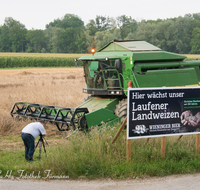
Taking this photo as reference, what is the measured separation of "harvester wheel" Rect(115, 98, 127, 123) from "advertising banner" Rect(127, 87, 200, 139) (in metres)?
3.28

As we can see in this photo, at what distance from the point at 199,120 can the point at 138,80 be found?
4.04 metres

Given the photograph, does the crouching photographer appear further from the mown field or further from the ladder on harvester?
the ladder on harvester

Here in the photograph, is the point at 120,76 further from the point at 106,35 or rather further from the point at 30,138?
the point at 106,35

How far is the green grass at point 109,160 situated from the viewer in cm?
613

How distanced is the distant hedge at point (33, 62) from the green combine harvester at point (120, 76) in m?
38.4

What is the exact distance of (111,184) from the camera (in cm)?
570

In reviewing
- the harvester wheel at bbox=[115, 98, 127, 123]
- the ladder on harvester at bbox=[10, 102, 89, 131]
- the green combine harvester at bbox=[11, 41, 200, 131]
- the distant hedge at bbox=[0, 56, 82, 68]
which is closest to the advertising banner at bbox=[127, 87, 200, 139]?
the ladder on harvester at bbox=[10, 102, 89, 131]

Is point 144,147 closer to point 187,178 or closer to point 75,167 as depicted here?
point 187,178

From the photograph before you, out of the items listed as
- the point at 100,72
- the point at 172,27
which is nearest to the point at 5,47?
the point at 172,27

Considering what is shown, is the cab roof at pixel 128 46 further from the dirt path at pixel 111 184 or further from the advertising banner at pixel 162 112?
the dirt path at pixel 111 184

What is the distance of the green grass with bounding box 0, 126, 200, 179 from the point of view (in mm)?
6133

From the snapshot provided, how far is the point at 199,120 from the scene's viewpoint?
7004 mm

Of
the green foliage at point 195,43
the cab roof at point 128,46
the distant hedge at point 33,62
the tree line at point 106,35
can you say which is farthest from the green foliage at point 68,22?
the cab roof at point 128,46

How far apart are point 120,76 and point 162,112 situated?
4.29 metres
